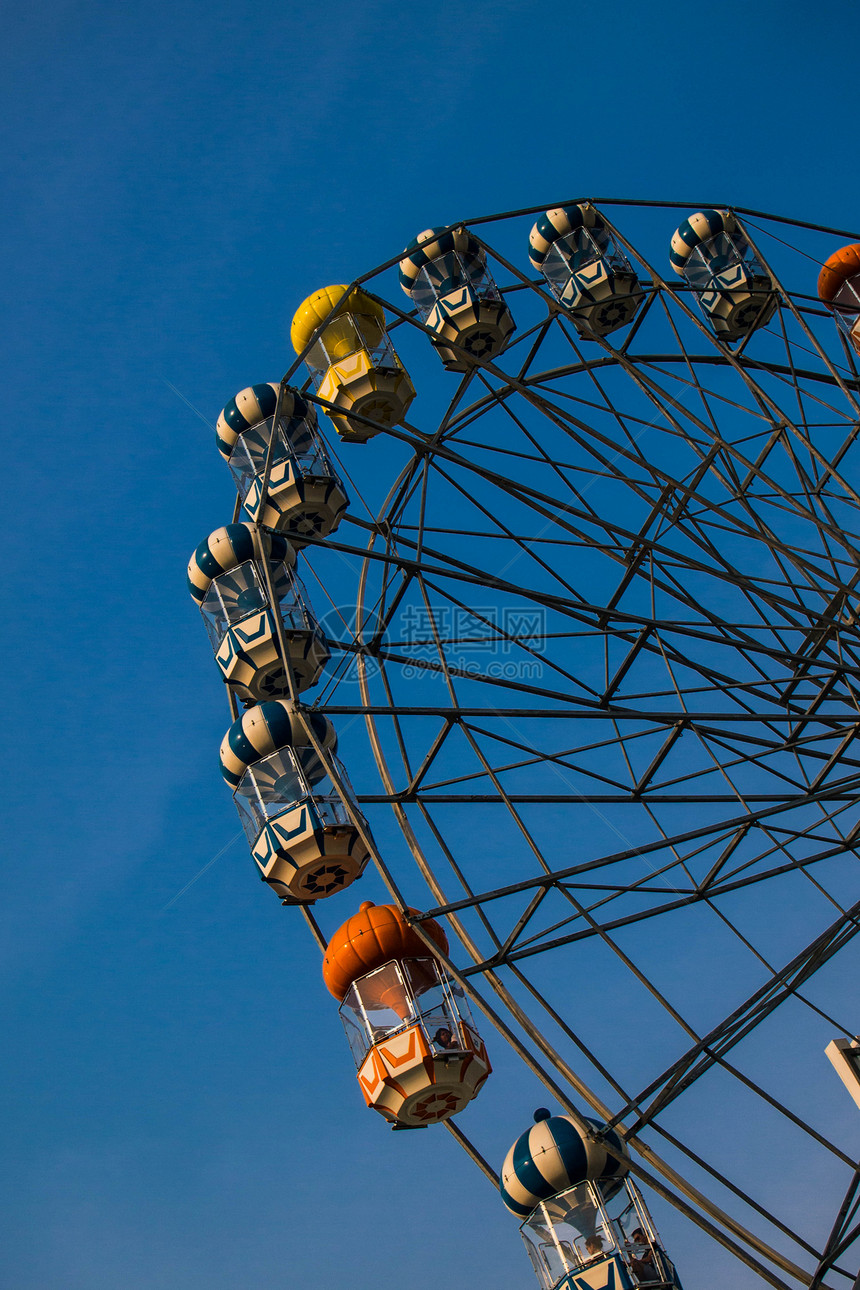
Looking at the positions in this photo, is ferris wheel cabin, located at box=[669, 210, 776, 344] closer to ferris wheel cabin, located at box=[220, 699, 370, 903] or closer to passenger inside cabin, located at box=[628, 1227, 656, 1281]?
ferris wheel cabin, located at box=[220, 699, 370, 903]

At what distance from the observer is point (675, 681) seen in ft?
45.9

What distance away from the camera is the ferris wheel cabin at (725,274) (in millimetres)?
18109

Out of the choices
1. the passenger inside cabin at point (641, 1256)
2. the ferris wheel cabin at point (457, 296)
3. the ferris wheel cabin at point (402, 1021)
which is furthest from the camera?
the ferris wheel cabin at point (457, 296)

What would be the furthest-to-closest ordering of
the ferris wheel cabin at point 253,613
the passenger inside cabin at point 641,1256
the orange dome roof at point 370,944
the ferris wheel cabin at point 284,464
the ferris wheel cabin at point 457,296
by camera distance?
the ferris wheel cabin at point 457,296 → the ferris wheel cabin at point 284,464 → the ferris wheel cabin at point 253,613 → the orange dome roof at point 370,944 → the passenger inside cabin at point 641,1256

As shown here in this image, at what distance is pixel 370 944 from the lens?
460 inches

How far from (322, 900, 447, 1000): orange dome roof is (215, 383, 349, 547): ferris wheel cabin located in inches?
189

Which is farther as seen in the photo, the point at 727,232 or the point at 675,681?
the point at 727,232

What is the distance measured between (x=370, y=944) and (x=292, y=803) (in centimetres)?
179

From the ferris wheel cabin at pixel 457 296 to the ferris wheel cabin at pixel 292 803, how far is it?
247 inches

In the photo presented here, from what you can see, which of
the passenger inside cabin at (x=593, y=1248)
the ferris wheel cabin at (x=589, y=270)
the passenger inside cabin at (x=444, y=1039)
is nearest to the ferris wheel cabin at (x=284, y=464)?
the ferris wheel cabin at (x=589, y=270)

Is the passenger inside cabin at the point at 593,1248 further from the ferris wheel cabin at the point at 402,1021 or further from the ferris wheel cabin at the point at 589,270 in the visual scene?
the ferris wheel cabin at the point at 589,270

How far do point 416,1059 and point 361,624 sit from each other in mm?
6145

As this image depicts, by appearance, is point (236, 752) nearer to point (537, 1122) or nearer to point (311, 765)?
point (311, 765)

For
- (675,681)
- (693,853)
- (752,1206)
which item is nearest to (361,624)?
(675,681)
